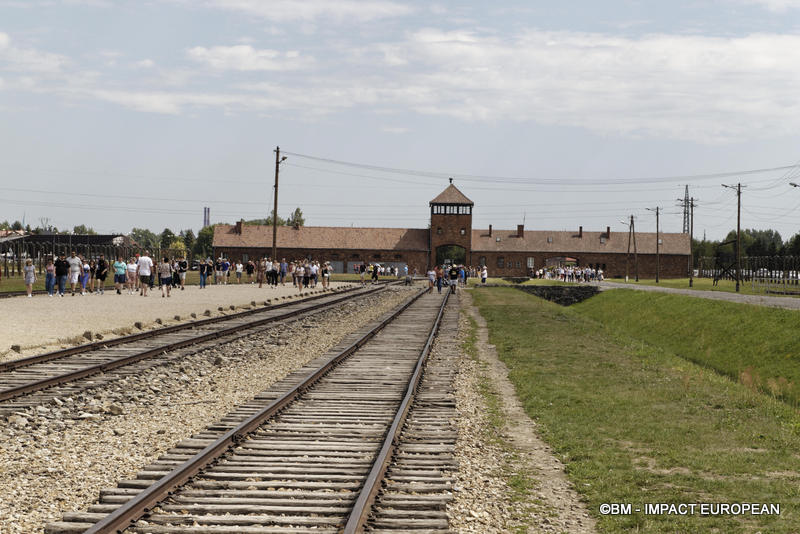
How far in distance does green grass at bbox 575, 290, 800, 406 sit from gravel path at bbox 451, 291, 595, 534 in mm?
8771

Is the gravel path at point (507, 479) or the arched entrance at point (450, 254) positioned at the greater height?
the arched entrance at point (450, 254)

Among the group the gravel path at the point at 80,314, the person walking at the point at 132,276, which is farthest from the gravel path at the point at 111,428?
the person walking at the point at 132,276

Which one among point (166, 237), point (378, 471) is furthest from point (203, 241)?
point (378, 471)

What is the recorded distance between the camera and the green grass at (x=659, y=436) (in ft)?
23.5

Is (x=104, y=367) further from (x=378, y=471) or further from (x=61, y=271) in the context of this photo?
(x=61, y=271)

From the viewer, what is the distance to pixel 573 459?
868 centimetres

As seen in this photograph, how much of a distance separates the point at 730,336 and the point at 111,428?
20394mm

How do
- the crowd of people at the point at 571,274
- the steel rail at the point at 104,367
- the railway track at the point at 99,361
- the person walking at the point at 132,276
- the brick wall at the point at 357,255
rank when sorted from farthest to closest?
the brick wall at the point at 357,255 → the crowd of people at the point at 571,274 → the person walking at the point at 132,276 → the railway track at the point at 99,361 → the steel rail at the point at 104,367

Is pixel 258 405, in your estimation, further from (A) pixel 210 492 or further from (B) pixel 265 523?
(B) pixel 265 523

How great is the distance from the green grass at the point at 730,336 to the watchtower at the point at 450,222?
64.0m

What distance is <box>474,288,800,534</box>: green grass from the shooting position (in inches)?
282

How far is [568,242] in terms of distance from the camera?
110 meters

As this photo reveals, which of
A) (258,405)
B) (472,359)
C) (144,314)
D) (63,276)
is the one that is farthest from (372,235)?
(258,405)

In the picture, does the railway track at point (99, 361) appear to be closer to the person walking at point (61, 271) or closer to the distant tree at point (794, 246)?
the person walking at point (61, 271)
